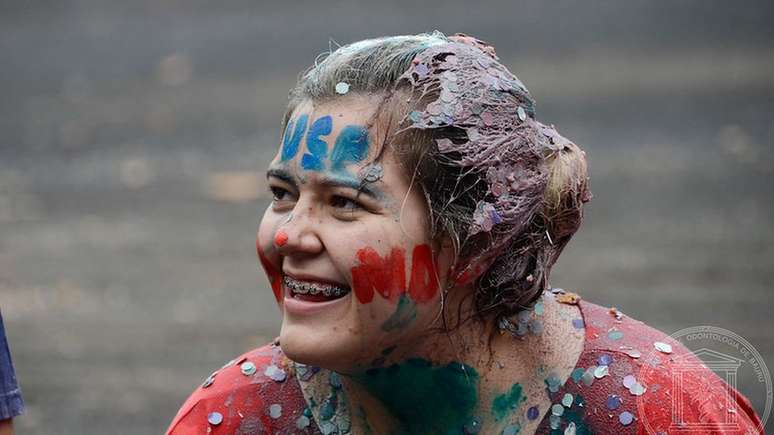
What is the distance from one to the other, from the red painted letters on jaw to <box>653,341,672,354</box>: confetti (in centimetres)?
78

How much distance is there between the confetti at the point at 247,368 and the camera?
3.95 metres

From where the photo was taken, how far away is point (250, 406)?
3883mm

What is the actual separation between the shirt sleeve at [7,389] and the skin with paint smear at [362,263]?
0.84m

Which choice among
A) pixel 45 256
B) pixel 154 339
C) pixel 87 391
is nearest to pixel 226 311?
pixel 154 339

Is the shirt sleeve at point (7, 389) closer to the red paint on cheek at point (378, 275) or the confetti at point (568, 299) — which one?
the red paint on cheek at point (378, 275)

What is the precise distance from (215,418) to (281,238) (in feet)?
2.40

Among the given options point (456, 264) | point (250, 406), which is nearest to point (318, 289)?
point (456, 264)

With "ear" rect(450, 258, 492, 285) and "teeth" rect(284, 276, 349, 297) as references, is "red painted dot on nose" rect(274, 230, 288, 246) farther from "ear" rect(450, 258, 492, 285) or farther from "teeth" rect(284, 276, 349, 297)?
"ear" rect(450, 258, 492, 285)

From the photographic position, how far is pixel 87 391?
7.77m

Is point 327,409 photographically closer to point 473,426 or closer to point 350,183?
point 473,426

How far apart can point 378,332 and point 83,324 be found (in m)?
5.72

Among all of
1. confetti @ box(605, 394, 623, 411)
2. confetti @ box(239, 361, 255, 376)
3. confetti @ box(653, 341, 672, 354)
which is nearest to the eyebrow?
confetti @ box(239, 361, 255, 376)

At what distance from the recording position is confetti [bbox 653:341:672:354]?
3828 mm

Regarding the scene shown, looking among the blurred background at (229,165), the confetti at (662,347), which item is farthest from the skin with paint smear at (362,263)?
the blurred background at (229,165)
